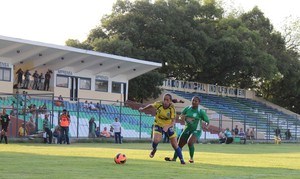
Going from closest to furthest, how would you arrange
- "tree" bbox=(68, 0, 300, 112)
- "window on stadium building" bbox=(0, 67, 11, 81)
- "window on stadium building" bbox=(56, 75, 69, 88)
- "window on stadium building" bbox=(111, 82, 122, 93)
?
"window on stadium building" bbox=(0, 67, 11, 81)
"window on stadium building" bbox=(56, 75, 69, 88)
"window on stadium building" bbox=(111, 82, 122, 93)
"tree" bbox=(68, 0, 300, 112)

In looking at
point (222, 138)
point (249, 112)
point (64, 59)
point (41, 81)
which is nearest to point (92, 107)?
point (41, 81)

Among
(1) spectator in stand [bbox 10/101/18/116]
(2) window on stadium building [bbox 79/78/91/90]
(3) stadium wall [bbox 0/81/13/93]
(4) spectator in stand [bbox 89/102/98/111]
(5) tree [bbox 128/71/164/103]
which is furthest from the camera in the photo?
(5) tree [bbox 128/71/164/103]

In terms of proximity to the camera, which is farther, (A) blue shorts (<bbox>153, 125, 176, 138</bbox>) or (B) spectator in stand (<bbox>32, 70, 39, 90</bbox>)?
(B) spectator in stand (<bbox>32, 70, 39, 90</bbox>)

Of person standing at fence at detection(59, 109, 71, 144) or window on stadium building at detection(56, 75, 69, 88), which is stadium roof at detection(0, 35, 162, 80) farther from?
person standing at fence at detection(59, 109, 71, 144)

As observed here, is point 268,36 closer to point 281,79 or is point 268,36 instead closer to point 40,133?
point 281,79

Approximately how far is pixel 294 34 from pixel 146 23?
111ft

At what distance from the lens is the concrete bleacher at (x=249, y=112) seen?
63.4 m

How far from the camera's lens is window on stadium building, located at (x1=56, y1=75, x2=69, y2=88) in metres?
53.0

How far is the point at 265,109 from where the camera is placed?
79.6 meters

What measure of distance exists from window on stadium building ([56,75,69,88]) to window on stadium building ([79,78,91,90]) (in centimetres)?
165

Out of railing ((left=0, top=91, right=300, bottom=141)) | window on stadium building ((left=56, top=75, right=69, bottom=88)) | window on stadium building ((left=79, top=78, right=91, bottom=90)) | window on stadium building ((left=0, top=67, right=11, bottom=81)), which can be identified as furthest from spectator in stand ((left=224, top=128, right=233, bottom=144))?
window on stadium building ((left=0, top=67, right=11, bottom=81))

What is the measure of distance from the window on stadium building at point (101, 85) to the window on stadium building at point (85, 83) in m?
0.96

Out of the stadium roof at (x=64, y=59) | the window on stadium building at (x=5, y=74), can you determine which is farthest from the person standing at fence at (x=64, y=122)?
the window on stadium building at (x=5, y=74)

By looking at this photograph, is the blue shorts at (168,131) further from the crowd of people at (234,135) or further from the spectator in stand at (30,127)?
the crowd of people at (234,135)
